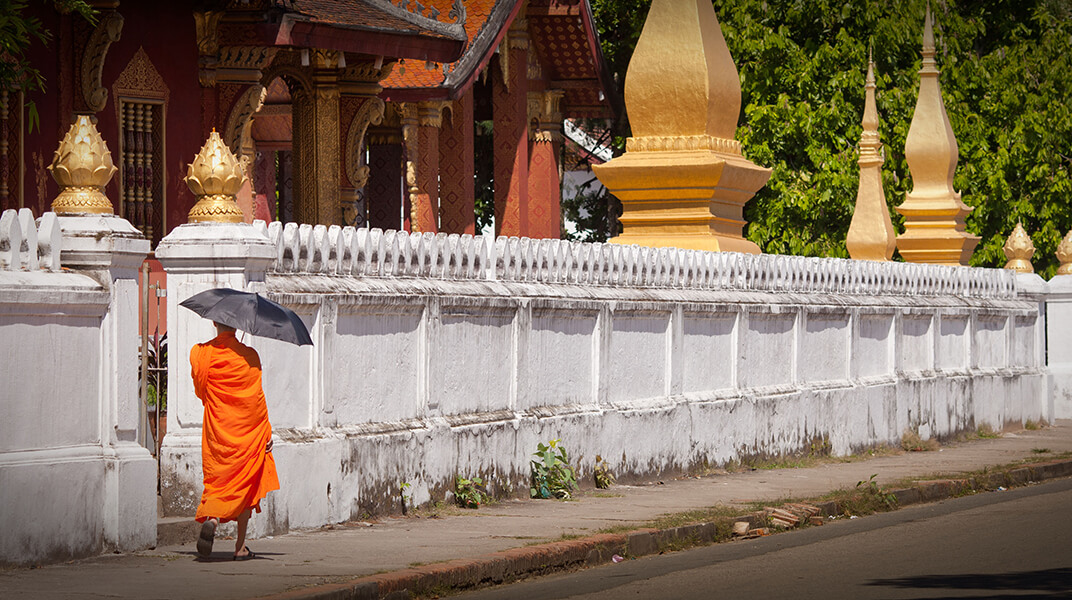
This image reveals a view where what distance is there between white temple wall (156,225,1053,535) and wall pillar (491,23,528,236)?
7688 millimetres

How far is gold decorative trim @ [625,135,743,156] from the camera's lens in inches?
695

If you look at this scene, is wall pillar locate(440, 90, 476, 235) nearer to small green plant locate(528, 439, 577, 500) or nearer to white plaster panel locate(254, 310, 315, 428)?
small green plant locate(528, 439, 577, 500)

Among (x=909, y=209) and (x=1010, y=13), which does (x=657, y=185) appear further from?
(x=1010, y=13)

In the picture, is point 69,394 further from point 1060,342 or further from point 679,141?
point 1060,342

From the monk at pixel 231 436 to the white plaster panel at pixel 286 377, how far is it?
990 millimetres

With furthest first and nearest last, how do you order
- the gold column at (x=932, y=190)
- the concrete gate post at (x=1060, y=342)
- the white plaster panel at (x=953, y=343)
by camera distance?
the gold column at (x=932, y=190), the concrete gate post at (x=1060, y=342), the white plaster panel at (x=953, y=343)

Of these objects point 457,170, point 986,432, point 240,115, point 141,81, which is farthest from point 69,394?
point 457,170

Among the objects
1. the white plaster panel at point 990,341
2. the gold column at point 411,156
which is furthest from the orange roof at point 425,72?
the white plaster panel at point 990,341

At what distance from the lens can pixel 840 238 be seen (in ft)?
111

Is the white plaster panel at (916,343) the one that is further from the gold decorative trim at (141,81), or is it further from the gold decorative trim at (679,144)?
the gold decorative trim at (141,81)

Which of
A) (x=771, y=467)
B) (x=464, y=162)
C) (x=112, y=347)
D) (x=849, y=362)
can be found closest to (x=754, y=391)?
(x=771, y=467)

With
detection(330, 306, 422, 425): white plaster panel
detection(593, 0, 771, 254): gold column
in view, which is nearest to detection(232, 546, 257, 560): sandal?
detection(330, 306, 422, 425): white plaster panel

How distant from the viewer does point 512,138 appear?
26.7 meters

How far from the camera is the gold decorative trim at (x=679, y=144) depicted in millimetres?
17656
